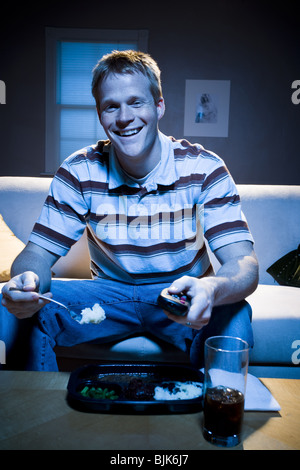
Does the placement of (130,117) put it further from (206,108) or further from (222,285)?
(206,108)

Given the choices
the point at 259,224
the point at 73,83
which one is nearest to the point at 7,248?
the point at 259,224

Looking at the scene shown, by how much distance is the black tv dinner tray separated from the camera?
33.2 inches

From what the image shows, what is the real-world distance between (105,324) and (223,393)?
683 mm

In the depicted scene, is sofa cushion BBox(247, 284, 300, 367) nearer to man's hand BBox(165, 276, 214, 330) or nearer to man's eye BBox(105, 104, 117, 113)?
man's hand BBox(165, 276, 214, 330)

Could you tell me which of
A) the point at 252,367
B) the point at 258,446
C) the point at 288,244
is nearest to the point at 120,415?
the point at 258,446

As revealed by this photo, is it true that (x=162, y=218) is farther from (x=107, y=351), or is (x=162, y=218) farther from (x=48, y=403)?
(x=48, y=403)

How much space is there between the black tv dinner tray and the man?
0.33 meters

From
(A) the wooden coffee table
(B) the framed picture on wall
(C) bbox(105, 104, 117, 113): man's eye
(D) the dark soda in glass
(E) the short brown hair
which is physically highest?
(B) the framed picture on wall

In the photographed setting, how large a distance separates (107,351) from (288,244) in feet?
3.48

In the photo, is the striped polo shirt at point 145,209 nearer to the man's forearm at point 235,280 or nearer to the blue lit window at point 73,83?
the man's forearm at point 235,280

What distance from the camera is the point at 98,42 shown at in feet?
15.2

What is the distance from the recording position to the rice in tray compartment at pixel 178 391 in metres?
0.90

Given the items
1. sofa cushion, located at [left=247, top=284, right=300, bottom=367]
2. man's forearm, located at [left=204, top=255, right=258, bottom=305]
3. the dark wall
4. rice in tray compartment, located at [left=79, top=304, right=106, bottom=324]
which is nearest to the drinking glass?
man's forearm, located at [left=204, top=255, right=258, bottom=305]
